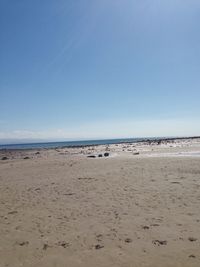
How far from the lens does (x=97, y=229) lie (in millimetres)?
8859

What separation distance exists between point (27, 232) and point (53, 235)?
3.05ft

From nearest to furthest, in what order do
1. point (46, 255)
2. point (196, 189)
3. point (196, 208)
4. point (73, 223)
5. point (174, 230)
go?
point (46, 255), point (174, 230), point (73, 223), point (196, 208), point (196, 189)

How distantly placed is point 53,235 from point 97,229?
51.8 inches

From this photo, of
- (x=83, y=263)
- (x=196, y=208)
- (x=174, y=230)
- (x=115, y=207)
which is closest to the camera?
(x=83, y=263)

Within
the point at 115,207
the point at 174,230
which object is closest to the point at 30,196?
the point at 115,207

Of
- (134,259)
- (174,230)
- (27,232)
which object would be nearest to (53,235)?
(27,232)

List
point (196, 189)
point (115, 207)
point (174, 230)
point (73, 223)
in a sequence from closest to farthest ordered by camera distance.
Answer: point (174, 230)
point (73, 223)
point (115, 207)
point (196, 189)

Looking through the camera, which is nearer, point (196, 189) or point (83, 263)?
point (83, 263)

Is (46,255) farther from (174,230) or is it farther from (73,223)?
(174,230)

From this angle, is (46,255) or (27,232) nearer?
(46,255)

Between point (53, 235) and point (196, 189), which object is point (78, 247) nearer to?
point (53, 235)

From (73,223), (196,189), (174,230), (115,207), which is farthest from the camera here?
(196,189)

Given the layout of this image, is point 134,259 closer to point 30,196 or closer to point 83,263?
point 83,263

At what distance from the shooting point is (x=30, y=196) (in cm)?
1394
